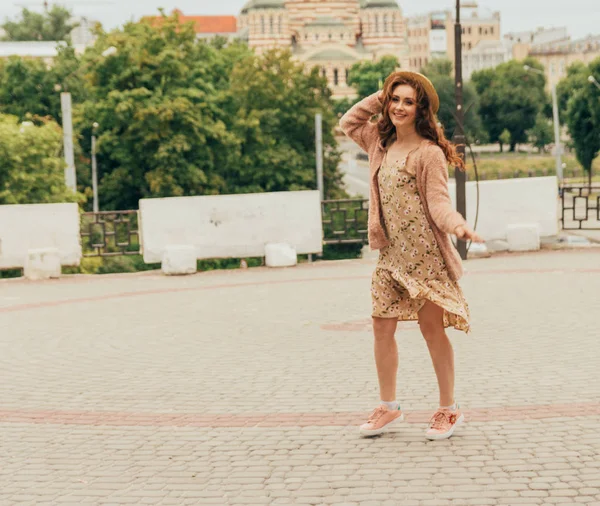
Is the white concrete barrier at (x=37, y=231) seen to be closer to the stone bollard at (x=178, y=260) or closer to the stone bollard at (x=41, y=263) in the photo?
the stone bollard at (x=41, y=263)

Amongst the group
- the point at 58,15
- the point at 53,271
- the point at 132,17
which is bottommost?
the point at 53,271

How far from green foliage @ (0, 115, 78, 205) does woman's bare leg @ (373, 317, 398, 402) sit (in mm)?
28498

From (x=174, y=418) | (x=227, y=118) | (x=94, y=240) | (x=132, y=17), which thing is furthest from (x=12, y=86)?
(x=174, y=418)

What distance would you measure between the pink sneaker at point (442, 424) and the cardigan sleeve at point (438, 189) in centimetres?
94

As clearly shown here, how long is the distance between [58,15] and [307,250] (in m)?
109

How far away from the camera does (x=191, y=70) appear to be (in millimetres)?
49688

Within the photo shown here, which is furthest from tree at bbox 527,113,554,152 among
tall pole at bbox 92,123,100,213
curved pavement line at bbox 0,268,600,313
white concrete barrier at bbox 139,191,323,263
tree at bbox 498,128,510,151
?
curved pavement line at bbox 0,268,600,313

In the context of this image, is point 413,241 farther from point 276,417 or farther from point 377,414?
point 276,417

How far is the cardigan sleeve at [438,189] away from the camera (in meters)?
5.46

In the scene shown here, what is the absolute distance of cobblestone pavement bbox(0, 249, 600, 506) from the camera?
197 inches

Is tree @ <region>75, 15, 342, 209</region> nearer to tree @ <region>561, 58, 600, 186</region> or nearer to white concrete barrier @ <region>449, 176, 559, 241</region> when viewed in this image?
tree @ <region>561, 58, 600, 186</region>

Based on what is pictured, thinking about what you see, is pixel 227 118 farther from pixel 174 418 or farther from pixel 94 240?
pixel 174 418

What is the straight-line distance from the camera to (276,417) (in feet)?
21.1

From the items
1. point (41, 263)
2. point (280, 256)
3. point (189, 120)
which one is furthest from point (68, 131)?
point (189, 120)
